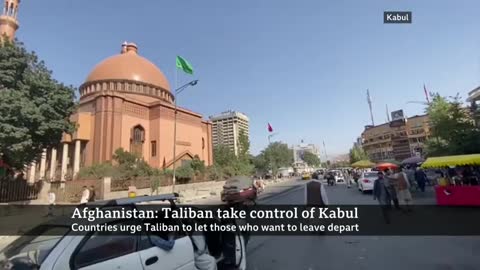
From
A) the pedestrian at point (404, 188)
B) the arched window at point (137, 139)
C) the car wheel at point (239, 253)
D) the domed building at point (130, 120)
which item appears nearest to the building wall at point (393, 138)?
the domed building at point (130, 120)

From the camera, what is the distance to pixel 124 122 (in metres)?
35.3

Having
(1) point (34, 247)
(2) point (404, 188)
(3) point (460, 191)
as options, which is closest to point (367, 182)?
(3) point (460, 191)

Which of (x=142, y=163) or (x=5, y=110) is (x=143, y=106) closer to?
(x=142, y=163)

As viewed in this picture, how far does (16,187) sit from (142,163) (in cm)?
1329

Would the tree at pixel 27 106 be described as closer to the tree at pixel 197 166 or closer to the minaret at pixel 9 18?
the minaret at pixel 9 18

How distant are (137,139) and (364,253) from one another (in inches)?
1374

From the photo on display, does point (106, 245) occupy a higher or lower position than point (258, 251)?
higher

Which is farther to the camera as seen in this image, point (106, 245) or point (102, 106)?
point (102, 106)

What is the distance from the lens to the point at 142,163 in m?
30.9

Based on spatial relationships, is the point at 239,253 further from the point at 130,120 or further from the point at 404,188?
the point at 130,120

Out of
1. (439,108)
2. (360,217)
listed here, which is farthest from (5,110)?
(439,108)

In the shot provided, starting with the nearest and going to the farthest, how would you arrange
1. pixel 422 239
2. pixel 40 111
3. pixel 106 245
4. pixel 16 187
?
pixel 106 245 → pixel 422 239 → pixel 40 111 → pixel 16 187

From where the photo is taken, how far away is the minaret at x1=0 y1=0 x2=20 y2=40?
3077cm

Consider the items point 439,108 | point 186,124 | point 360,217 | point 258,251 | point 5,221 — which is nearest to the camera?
point 258,251
